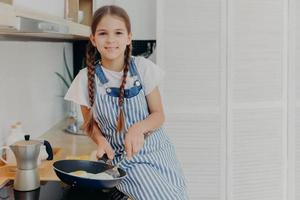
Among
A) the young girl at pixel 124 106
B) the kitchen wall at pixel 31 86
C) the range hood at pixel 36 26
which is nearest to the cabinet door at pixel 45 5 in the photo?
the range hood at pixel 36 26

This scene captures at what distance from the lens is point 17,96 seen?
194 centimetres

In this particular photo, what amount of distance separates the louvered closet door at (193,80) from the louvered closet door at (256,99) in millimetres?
94

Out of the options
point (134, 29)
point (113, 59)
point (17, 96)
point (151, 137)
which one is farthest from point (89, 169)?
point (134, 29)

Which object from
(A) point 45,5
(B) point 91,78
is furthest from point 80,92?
(A) point 45,5

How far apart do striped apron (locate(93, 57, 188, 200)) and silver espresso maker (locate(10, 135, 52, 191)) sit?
9.1 inches

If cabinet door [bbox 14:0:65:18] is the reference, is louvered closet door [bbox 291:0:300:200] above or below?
below

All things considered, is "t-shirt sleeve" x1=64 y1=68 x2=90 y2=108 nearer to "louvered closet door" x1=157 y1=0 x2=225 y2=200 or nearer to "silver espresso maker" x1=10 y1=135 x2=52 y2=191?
"silver espresso maker" x1=10 y1=135 x2=52 y2=191

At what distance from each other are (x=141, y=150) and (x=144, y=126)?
0.10m

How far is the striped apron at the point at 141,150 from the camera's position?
1336mm

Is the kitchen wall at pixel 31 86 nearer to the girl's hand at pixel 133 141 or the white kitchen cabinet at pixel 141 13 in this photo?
the white kitchen cabinet at pixel 141 13

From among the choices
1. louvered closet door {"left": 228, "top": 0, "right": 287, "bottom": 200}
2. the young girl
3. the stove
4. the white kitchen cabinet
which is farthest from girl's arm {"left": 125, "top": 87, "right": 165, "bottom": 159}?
Answer: the white kitchen cabinet

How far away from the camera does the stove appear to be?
1.32 meters

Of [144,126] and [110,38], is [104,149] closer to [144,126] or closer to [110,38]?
[144,126]

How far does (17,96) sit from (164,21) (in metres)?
1.11
